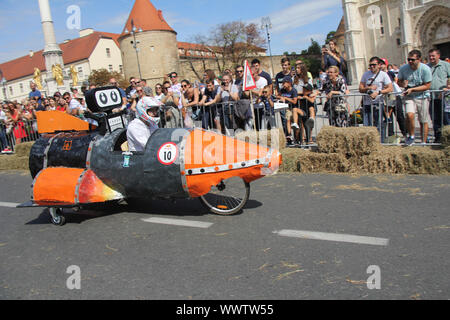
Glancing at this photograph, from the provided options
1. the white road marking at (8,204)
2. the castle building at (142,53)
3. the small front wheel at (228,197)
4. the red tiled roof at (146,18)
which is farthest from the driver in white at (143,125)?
the red tiled roof at (146,18)

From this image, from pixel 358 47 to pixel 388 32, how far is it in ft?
16.1

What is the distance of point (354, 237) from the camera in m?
4.40

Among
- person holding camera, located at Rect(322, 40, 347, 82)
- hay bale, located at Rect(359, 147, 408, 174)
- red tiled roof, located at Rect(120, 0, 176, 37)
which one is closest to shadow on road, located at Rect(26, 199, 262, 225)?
hay bale, located at Rect(359, 147, 408, 174)

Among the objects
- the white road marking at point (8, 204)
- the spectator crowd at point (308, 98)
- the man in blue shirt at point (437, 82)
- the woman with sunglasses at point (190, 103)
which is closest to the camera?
the white road marking at point (8, 204)

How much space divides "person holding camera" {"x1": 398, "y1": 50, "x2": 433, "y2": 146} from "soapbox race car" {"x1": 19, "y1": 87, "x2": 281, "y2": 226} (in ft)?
14.3

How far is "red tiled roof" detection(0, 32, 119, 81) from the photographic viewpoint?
86.4m

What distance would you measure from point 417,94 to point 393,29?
53067mm

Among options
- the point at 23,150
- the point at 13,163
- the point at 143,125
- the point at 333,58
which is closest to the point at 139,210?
the point at 143,125

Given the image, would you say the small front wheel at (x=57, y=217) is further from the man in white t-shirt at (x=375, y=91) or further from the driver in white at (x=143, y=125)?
the man in white t-shirt at (x=375, y=91)

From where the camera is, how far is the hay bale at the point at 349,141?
24.8 feet

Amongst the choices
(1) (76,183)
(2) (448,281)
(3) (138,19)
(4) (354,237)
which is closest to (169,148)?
(1) (76,183)

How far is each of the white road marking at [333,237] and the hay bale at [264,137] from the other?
13.8 ft

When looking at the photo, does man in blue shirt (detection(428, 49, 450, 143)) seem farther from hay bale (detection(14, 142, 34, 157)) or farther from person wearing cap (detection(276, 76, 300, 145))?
hay bale (detection(14, 142, 34, 157))

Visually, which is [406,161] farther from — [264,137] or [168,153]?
[168,153]
